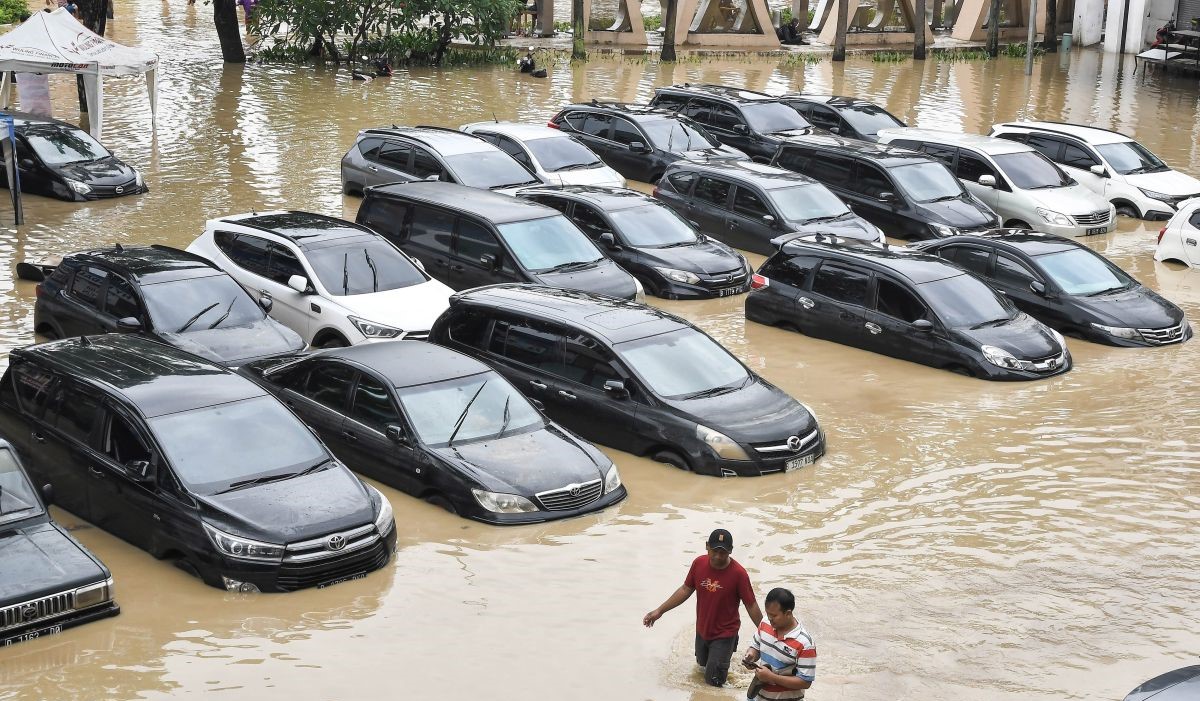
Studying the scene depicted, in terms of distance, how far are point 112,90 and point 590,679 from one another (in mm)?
29755

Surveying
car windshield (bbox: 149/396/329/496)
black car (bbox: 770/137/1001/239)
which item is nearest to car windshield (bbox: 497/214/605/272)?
black car (bbox: 770/137/1001/239)

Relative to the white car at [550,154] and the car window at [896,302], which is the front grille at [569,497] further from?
the white car at [550,154]

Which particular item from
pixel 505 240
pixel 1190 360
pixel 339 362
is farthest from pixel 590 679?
pixel 1190 360

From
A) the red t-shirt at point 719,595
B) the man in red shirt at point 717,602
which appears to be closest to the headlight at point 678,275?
the man in red shirt at point 717,602

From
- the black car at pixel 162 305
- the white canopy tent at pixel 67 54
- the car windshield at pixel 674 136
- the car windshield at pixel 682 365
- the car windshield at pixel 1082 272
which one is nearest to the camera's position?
the car windshield at pixel 682 365

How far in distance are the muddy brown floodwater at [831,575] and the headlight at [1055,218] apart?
247 inches

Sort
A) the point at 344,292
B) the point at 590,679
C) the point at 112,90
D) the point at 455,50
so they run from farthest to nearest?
the point at 455,50
the point at 112,90
the point at 344,292
the point at 590,679

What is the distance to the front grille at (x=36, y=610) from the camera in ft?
31.2

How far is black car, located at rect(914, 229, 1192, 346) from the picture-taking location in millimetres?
17734

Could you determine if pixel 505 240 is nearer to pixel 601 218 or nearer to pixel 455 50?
pixel 601 218

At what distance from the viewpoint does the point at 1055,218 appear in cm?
2341

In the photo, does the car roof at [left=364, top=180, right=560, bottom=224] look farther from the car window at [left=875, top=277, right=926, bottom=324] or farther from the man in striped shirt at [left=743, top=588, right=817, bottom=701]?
the man in striped shirt at [left=743, top=588, right=817, bottom=701]

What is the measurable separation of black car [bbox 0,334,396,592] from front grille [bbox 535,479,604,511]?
1.34 metres

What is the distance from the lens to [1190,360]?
17141 millimetres
